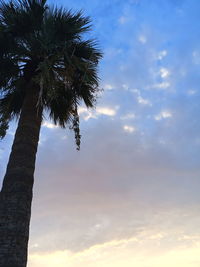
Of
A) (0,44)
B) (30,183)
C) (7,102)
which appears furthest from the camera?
(7,102)

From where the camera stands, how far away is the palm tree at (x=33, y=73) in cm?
730

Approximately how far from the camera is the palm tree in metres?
7.30

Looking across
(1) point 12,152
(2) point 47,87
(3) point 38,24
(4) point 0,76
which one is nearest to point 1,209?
(1) point 12,152

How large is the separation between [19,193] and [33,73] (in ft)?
14.3

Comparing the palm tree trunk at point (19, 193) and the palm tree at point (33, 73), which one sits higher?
the palm tree at point (33, 73)

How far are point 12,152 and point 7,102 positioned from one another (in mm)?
3436

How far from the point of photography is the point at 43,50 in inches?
337

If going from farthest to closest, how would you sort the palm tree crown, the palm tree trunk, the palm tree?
1. the palm tree crown
2. the palm tree
3. the palm tree trunk

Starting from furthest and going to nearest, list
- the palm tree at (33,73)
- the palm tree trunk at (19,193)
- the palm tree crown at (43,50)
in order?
the palm tree crown at (43,50) → the palm tree at (33,73) → the palm tree trunk at (19,193)

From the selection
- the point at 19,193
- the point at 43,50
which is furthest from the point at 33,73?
the point at 19,193

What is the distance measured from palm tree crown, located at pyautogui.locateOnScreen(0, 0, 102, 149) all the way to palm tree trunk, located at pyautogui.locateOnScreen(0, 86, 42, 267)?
0.90 meters

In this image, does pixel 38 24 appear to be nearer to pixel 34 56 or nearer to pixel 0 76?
pixel 34 56

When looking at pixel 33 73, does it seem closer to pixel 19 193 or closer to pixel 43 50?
pixel 43 50

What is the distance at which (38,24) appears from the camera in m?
8.93
